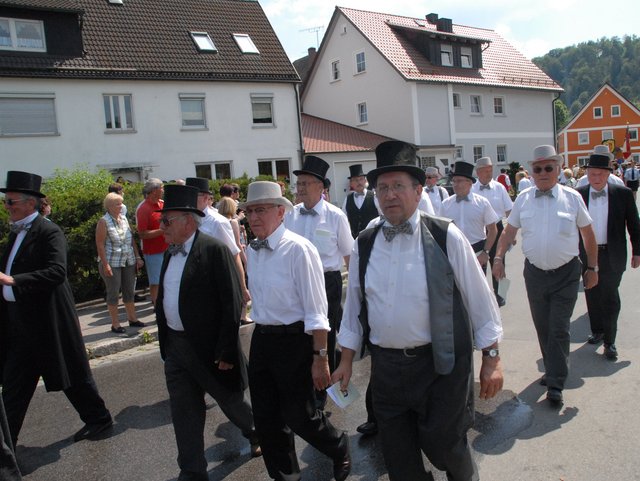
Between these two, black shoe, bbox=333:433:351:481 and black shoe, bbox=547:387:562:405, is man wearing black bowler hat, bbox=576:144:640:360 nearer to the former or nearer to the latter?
black shoe, bbox=547:387:562:405

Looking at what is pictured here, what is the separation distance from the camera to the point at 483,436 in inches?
173

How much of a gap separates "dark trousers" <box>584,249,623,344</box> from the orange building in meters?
65.0

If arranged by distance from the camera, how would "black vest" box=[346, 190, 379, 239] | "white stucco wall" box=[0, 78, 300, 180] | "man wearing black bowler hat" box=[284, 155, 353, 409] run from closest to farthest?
"man wearing black bowler hat" box=[284, 155, 353, 409], "black vest" box=[346, 190, 379, 239], "white stucco wall" box=[0, 78, 300, 180]

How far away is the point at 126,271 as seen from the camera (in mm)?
8172

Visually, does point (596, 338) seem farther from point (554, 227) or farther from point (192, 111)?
point (192, 111)

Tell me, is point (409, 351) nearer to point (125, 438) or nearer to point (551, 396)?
point (551, 396)

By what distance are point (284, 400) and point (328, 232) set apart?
198 centimetres

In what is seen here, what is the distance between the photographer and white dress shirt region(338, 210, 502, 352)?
9.52ft

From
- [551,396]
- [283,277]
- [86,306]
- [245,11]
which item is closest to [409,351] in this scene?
[283,277]

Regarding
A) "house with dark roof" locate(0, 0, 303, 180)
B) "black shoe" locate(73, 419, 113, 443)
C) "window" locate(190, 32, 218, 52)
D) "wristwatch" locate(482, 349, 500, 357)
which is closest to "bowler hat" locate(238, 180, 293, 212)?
"wristwatch" locate(482, 349, 500, 357)

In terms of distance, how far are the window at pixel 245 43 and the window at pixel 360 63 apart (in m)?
9.52

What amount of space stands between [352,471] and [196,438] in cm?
112

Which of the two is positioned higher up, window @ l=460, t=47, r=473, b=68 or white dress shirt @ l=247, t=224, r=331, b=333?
window @ l=460, t=47, r=473, b=68

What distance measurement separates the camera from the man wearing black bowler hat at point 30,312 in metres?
4.52
